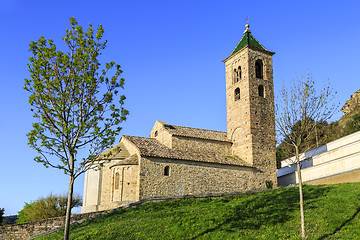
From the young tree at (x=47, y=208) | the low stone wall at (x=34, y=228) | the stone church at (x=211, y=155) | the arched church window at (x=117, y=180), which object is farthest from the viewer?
the young tree at (x=47, y=208)

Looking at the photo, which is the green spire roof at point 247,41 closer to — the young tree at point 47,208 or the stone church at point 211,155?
the stone church at point 211,155

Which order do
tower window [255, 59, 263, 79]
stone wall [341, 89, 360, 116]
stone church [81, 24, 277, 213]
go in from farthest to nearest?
stone wall [341, 89, 360, 116] → tower window [255, 59, 263, 79] → stone church [81, 24, 277, 213]

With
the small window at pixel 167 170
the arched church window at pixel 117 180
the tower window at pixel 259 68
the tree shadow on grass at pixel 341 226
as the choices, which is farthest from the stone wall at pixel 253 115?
the tree shadow on grass at pixel 341 226

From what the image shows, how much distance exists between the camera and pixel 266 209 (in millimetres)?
17656

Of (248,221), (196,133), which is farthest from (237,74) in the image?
(248,221)

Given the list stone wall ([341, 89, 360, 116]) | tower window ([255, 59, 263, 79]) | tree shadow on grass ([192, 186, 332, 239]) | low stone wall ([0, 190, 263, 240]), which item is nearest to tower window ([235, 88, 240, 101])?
tower window ([255, 59, 263, 79])

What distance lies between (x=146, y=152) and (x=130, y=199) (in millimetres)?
3701

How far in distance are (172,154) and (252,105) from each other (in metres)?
9.41

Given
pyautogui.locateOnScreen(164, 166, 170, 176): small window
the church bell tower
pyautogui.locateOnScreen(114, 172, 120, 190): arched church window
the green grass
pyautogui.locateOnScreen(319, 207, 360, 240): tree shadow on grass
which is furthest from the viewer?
the church bell tower

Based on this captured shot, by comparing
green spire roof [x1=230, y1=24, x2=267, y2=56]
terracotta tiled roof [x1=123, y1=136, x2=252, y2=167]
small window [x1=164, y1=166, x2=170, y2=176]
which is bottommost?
small window [x1=164, y1=166, x2=170, y2=176]

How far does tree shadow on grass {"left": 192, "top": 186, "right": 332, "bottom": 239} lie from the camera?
15.6 m

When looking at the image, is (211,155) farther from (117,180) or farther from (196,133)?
(117,180)

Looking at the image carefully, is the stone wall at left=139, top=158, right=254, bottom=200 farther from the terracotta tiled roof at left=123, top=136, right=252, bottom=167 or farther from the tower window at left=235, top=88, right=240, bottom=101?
the tower window at left=235, top=88, right=240, bottom=101

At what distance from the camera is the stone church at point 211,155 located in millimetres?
25688
